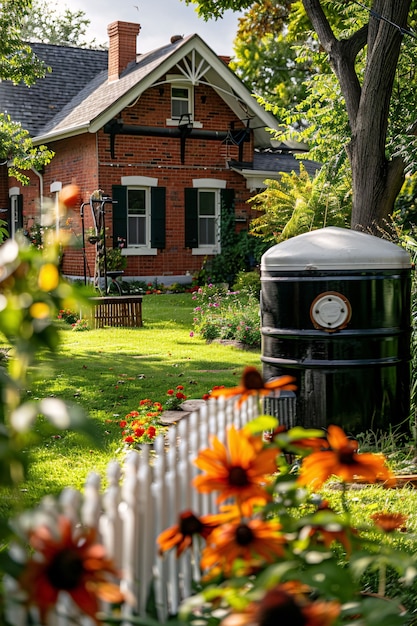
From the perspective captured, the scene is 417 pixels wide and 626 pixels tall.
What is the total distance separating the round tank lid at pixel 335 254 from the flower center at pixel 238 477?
13.8 ft

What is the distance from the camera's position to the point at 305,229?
1822 cm

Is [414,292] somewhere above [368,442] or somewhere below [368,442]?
above

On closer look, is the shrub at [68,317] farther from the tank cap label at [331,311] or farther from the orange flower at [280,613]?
the orange flower at [280,613]

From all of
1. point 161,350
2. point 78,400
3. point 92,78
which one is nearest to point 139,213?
point 92,78

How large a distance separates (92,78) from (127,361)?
17.6 meters

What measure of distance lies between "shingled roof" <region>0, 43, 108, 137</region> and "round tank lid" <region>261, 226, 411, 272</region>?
727 inches

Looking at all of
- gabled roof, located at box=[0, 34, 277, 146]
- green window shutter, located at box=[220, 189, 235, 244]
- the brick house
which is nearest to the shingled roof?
gabled roof, located at box=[0, 34, 277, 146]

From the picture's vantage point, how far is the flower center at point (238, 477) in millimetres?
2020

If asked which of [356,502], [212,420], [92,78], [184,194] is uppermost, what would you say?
[92,78]

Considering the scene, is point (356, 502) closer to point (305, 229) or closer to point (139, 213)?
point (305, 229)

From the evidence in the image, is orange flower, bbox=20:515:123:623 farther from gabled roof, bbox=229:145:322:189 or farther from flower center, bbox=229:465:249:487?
gabled roof, bbox=229:145:322:189

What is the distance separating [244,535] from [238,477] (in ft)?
0.50

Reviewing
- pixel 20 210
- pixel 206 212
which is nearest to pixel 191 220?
pixel 206 212

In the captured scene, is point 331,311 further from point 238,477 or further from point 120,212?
point 120,212
